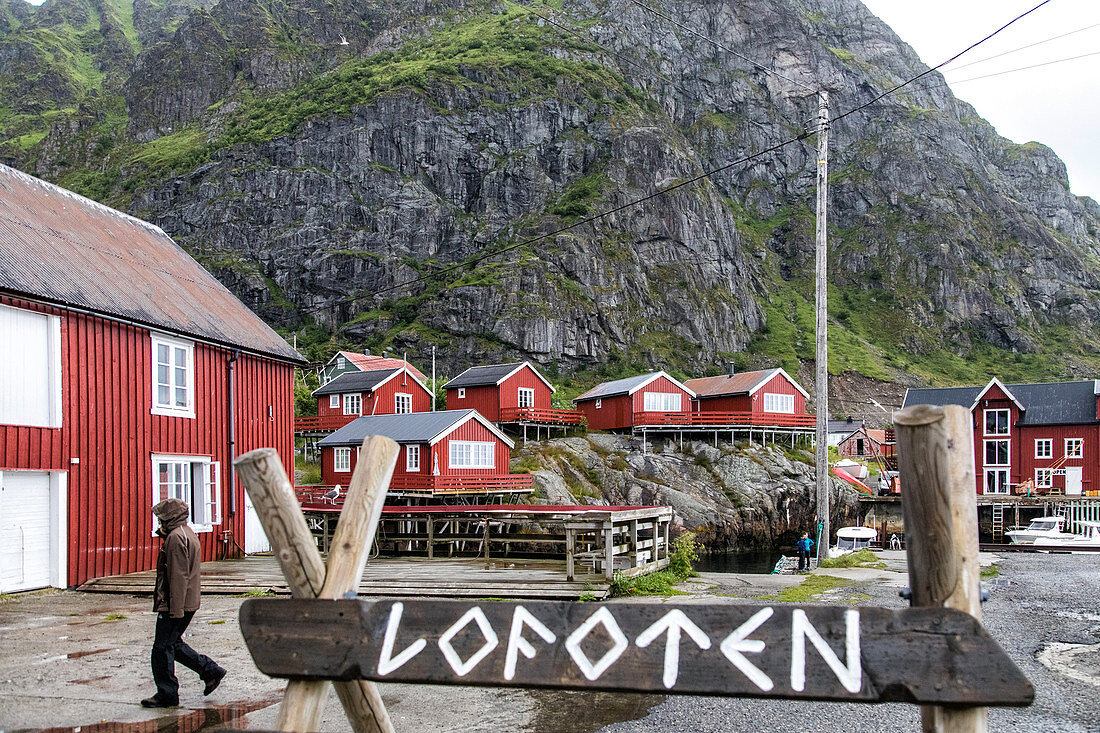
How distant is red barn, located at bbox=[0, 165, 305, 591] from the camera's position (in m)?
15.6

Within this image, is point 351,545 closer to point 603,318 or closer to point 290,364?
point 290,364

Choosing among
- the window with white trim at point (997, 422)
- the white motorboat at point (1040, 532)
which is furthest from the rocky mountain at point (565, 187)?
the white motorboat at point (1040, 532)

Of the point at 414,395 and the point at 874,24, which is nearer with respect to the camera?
the point at 414,395

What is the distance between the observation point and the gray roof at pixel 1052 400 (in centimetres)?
5012

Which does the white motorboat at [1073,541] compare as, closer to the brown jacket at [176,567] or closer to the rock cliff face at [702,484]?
the rock cliff face at [702,484]

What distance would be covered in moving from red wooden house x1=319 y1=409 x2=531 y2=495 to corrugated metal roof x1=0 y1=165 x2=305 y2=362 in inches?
535

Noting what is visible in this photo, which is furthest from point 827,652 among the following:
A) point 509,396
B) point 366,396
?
point 509,396

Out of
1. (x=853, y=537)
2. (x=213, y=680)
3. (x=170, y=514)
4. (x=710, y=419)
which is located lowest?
(x=853, y=537)

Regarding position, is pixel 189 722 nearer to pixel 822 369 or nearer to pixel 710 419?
pixel 822 369

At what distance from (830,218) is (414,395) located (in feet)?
354

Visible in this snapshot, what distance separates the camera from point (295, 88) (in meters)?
141

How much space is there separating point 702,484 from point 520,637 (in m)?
46.1

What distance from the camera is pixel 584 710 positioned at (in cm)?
757

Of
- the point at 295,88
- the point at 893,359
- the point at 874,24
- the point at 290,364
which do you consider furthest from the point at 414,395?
the point at 874,24
